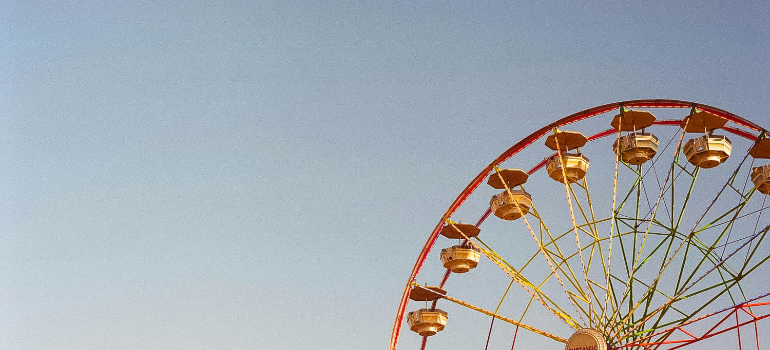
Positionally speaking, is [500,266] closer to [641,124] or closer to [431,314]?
[431,314]

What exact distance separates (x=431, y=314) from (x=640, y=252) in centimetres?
597

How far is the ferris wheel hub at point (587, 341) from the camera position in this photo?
18.8m

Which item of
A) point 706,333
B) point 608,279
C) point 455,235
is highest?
point 455,235

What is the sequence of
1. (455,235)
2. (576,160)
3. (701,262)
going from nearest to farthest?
(701,262), (576,160), (455,235)

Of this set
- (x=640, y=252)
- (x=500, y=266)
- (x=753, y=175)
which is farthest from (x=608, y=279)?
(x=753, y=175)

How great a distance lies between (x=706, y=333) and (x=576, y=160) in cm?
510

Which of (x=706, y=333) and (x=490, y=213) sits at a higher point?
(x=490, y=213)

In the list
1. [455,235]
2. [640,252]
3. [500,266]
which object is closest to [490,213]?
[455,235]

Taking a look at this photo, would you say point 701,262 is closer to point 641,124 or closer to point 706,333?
point 706,333

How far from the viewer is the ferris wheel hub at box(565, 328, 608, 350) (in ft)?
61.7

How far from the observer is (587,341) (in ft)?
62.2

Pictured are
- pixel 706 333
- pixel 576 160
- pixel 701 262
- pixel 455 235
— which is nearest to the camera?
pixel 706 333

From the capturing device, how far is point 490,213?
24.2m

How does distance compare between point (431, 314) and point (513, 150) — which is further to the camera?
point (431, 314)
